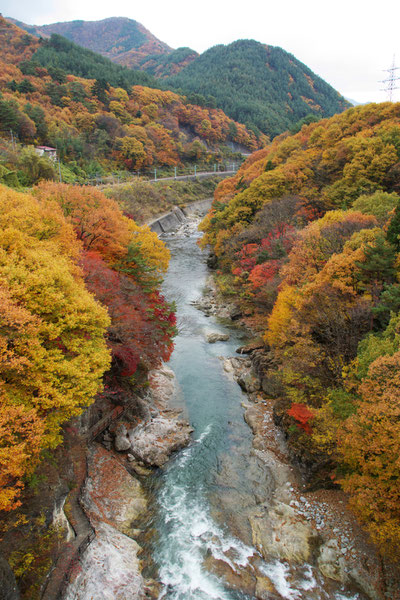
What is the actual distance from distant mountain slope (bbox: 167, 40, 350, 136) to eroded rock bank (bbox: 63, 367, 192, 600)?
421 ft

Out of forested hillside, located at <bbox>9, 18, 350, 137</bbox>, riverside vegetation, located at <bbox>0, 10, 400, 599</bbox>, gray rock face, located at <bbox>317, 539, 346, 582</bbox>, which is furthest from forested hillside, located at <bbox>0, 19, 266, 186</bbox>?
gray rock face, located at <bbox>317, 539, 346, 582</bbox>

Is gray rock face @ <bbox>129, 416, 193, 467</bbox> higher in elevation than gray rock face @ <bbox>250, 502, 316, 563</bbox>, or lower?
higher

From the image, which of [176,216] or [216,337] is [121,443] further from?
[176,216]

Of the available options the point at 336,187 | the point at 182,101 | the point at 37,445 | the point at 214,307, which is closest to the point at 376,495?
the point at 37,445

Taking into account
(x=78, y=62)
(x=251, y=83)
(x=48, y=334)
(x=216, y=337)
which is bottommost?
(x=216, y=337)

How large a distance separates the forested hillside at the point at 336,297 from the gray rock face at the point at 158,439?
18.0 feet

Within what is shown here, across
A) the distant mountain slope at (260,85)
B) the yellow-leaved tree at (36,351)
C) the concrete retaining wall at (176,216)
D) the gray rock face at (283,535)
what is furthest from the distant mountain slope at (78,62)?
the gray rock face at (283,535)

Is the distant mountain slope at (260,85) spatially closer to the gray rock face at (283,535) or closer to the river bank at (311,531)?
the river bank at (311,531)

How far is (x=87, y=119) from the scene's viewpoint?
73438 millimetres

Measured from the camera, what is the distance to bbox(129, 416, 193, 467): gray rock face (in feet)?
56.5

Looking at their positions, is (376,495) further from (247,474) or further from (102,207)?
(102,207)

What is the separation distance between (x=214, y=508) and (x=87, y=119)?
78636 millimetres

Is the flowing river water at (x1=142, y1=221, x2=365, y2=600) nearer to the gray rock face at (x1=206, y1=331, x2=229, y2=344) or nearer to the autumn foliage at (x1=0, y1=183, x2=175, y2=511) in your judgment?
the gray rock face at (x1=206, y1=331, x2=229, y2=344)

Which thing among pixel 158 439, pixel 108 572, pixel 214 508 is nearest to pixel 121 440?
pixel 158 439
